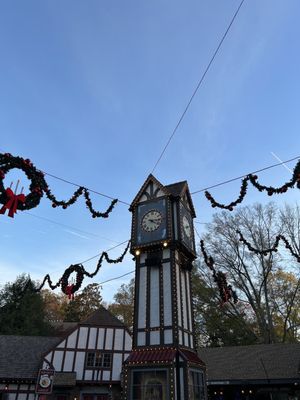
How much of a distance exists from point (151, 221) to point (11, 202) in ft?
29.1

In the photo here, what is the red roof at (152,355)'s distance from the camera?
13396 mm

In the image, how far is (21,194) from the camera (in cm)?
937

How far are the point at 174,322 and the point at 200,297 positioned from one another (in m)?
16.5

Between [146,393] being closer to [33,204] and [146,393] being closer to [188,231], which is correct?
[188,231]

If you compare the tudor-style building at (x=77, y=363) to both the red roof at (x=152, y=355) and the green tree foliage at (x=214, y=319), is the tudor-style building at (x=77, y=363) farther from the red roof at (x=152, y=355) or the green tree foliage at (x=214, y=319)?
the red roof at (x=152, y=355)

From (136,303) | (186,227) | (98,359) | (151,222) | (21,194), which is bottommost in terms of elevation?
(98,359)

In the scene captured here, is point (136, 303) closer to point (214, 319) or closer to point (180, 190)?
point (180, 190)

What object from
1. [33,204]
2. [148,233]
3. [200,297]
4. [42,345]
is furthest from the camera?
[200,297]

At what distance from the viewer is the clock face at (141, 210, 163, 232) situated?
16.7 m

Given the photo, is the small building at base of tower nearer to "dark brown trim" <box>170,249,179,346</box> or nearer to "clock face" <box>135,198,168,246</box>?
"dark brown trim" <box>170,249,179,346</box>

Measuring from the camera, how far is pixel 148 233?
16.7 meters

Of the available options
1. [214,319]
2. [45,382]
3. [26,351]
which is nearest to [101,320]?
[26,351]

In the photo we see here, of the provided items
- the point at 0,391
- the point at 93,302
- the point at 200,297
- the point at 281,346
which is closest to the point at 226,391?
the point at 281,346

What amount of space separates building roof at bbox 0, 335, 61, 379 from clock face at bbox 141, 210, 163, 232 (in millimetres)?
13177
